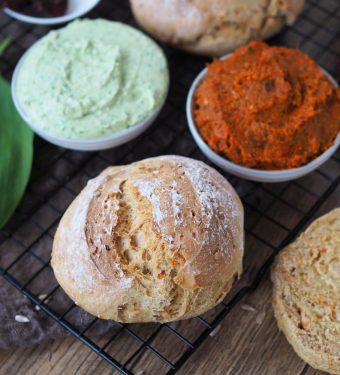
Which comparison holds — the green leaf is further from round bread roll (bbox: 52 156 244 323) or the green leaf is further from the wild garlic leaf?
round bread roll (bbox: 52 156 244 323)

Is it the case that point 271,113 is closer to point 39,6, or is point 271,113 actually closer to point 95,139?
point 95,139

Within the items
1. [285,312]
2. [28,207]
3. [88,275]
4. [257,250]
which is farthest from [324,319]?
[28,207]

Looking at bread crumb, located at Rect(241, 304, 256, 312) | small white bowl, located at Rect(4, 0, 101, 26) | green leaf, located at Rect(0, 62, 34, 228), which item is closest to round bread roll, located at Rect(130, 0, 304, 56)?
small white bowl, located at Rect(4, 0, 101, 26)

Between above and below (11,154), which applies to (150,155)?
below

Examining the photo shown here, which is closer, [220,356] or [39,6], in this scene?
[220,356]

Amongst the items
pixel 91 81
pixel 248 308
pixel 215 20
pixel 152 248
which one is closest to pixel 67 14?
pixel 91 81
